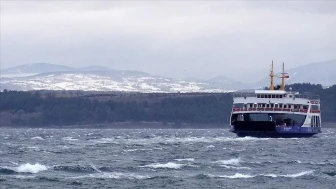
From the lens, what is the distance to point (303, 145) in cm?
10375

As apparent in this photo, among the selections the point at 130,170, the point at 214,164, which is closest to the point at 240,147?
the point at 214,164

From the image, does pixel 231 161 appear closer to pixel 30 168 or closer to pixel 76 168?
pixel 76 168

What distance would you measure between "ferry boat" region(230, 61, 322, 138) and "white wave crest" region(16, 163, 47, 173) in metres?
58.9

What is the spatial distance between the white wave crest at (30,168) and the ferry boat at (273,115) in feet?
193

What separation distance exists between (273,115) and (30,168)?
64865 mm

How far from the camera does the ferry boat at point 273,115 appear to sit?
12306 cm

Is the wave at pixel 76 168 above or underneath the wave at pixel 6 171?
above

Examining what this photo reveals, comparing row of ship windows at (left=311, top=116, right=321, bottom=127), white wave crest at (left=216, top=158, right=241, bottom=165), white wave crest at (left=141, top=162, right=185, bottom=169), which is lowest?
white wave crest at (left=141, top=162, right=185, bottom=169)

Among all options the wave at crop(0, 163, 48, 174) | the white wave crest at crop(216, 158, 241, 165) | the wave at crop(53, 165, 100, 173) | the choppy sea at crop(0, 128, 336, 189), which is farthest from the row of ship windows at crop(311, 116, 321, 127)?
the wave at crop(0, 163, 48, 174)

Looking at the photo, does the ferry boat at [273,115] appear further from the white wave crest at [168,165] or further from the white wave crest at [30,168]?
the white wave crest at [30,168]

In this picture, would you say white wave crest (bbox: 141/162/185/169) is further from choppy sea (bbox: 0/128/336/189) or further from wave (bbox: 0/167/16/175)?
wave (bbox: 0/167/16/175)

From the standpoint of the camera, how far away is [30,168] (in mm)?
63969

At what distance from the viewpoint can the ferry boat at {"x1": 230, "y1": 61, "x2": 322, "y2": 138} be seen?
12306 centimetres

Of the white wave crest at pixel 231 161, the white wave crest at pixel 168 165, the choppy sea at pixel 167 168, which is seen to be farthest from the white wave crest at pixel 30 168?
the white wave crest at pixel 231 161
